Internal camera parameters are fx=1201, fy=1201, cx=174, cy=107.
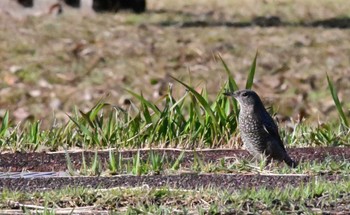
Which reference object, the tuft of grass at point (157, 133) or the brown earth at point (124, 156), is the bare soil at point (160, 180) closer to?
the brown earth at point (124, 156)

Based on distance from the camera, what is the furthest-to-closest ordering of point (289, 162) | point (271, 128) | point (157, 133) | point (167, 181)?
point (157, 133) → point (271, 128) → point (289, 162) → point (167, 181)

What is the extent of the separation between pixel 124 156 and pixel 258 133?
823mm

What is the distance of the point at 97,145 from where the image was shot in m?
6.84

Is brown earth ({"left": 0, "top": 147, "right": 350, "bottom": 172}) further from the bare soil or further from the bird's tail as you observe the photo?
the bird's tail

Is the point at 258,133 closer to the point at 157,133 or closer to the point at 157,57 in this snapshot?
the point at 157,133

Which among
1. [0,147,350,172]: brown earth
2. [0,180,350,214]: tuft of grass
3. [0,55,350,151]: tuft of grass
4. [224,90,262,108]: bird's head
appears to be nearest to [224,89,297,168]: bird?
[224,90,262,108]: bird's head

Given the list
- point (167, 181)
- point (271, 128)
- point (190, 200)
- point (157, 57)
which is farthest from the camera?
point (157, 57)

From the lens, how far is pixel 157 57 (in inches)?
461

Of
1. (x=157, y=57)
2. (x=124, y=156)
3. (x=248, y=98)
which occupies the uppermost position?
(x=248, y=98)

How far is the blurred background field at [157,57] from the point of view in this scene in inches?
406

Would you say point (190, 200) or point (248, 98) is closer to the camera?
point (190, 200)

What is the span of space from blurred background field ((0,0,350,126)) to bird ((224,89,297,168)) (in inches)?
108

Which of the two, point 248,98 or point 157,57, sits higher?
point 248,98

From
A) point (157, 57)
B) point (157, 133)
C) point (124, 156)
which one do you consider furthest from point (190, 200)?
point (157, 57)
